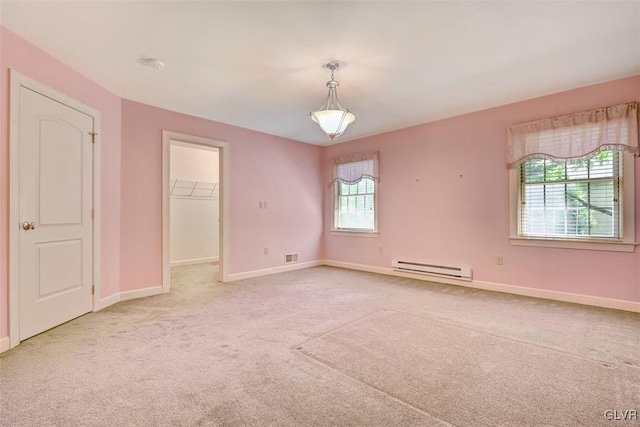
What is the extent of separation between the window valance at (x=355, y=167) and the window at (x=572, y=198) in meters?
2.26

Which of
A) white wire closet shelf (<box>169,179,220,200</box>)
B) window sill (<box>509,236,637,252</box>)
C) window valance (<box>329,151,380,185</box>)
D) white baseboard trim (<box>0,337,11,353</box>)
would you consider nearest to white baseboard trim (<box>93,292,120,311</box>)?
white baseboard trim (<box>0,337,11,353</box>)

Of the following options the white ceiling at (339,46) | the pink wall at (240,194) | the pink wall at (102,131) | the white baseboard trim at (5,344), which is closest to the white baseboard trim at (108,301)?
the pink wall at (102,131)

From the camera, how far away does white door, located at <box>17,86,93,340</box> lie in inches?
101

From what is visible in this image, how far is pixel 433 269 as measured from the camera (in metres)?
4.74

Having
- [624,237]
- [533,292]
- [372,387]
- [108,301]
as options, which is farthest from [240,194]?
[624,237]

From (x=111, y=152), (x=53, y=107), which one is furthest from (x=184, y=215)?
(x=53, y=107)

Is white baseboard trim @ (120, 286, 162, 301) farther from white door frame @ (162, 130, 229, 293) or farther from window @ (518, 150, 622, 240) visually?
window @ (518, 150, 622, 240)

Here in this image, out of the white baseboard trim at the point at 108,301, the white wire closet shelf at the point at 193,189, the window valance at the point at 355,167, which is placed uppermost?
the window valance at the point at 355,167

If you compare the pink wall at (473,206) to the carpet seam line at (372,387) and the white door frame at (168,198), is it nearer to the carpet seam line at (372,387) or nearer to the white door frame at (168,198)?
the white door frame at (168,198)

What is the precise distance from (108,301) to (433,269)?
14.1ft

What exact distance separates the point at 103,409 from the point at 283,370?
0.99m

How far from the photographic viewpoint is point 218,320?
120 inches

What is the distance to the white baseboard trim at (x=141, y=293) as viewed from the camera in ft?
12.4

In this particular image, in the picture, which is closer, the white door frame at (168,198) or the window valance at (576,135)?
the window valance at (576,135)
